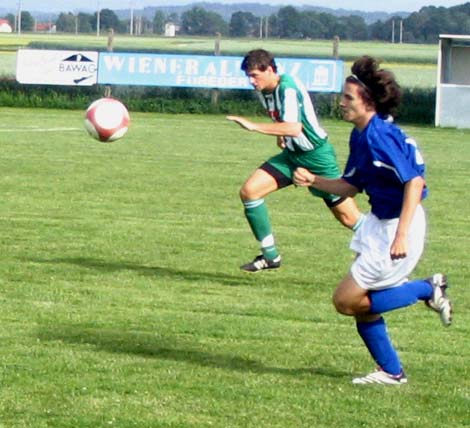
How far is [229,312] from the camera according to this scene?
9188 mm

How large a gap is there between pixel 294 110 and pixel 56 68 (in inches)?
994

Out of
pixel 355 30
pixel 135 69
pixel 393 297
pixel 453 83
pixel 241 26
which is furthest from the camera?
pixel 241 26

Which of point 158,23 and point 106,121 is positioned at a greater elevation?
point 106,121

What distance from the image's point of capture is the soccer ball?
1145cm

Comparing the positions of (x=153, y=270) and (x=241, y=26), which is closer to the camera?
(x=153, y=270)

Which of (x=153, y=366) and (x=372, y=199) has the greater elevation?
(x=372, y=199)

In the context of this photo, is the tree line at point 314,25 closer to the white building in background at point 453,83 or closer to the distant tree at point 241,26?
the distant tree at point 241,26

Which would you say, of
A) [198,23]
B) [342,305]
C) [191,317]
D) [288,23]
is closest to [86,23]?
[198,23]

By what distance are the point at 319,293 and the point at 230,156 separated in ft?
40.3

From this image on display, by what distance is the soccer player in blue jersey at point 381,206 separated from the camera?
664 centimetres

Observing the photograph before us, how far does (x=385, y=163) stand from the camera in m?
6.68

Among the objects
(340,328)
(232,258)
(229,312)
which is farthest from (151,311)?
(232,258)

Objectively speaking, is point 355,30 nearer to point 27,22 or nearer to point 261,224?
point 27,22

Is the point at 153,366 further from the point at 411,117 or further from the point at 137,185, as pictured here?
the point at 411,117
